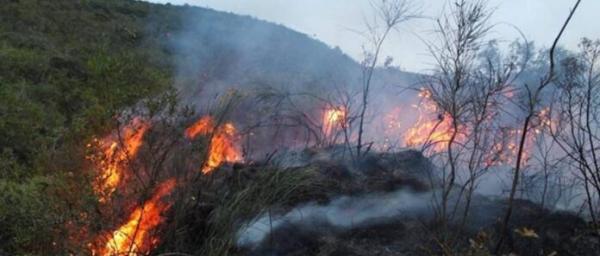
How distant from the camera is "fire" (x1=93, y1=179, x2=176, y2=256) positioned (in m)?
5.20

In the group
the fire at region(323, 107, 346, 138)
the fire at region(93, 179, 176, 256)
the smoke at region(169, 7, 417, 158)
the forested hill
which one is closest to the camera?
the fire at region(93, 179, 176, 256)

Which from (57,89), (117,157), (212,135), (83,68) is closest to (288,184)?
(212,135)

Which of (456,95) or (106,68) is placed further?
(106,68)

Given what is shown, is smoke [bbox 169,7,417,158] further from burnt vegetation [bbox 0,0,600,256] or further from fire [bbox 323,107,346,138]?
burnt vegetation [bbox 0,0,600,256]

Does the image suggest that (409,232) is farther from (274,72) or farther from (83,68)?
(274,72)

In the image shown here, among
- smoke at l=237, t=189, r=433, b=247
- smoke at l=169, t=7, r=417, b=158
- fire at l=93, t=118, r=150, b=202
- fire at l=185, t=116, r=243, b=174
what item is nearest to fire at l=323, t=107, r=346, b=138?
smoke at l=169, t=7, r=417, b=158

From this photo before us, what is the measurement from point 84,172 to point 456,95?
386 cm

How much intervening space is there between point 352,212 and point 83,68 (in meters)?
11.1

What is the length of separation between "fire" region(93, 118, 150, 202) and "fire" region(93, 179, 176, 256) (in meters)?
0.34

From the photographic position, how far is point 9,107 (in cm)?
987

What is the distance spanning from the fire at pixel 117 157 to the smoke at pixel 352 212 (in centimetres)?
143

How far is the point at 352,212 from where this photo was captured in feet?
21.7

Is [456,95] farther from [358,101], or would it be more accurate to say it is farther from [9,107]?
[358,101]

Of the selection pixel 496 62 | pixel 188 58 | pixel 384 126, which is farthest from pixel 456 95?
pixel 188 58
